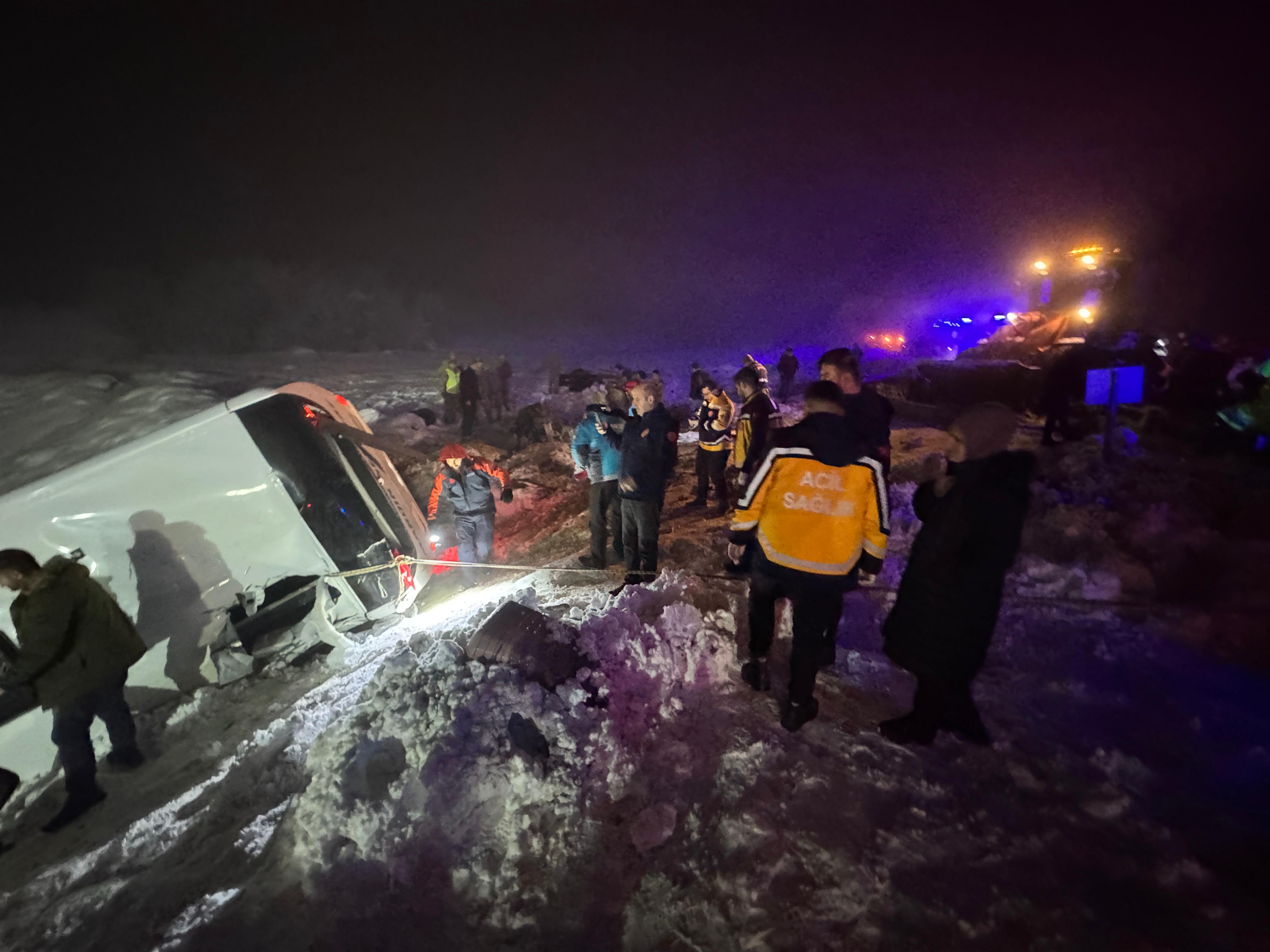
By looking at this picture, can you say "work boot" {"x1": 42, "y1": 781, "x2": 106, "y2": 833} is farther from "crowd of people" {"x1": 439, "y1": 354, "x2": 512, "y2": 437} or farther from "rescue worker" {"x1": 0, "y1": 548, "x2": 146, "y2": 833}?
"crowd of people" {"x1": 439, "y1": 354, "x2": 512, "y2": 437}

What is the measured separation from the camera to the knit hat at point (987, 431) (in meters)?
2.42

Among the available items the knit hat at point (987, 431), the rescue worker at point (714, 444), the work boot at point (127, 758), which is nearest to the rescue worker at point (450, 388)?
the rescue worker at point (714, 444)

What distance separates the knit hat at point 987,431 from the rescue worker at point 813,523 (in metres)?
0.39

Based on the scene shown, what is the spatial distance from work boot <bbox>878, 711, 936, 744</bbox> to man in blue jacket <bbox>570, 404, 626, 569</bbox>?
2.93 meters

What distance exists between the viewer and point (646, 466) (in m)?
4.87

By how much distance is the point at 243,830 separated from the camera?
2.89 meters

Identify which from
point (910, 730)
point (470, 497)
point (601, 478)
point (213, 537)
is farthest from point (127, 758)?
point (910, 730)

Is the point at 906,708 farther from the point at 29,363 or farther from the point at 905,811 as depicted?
the point at 29,363

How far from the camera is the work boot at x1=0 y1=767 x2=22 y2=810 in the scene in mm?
3516

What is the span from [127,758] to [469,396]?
34.3ft

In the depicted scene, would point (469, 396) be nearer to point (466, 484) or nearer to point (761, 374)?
point (466, 484)

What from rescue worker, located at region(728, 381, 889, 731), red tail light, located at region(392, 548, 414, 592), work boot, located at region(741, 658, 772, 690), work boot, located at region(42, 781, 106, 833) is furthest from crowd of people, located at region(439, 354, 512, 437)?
rescue worker, located at region(728, 381, 889, 731)

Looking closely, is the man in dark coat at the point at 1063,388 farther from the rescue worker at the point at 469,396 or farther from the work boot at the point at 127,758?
the rescue worker at the point at 469,396

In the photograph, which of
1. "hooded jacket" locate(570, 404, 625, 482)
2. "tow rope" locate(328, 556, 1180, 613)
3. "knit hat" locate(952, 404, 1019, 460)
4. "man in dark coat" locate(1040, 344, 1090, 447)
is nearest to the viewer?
"knit hat" locate(952, 404, 1019, 460)
